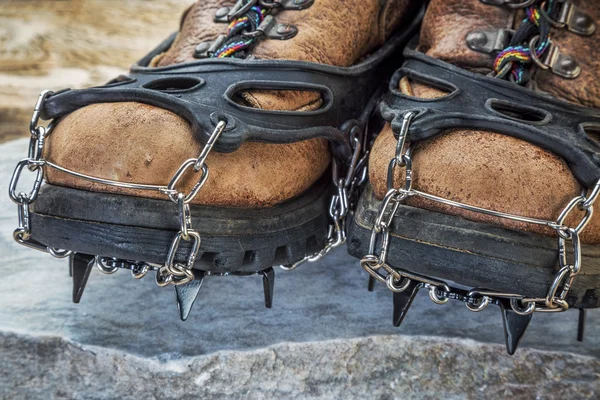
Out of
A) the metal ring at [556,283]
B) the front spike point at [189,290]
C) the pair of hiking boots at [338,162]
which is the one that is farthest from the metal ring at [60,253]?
the metal ring at [556,283]

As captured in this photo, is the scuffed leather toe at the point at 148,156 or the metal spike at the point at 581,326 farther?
the metal spike at the point at 581,326

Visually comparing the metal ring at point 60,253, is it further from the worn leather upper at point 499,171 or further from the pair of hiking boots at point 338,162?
the worn leather upper at point 499,171

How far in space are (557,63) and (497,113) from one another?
115mm

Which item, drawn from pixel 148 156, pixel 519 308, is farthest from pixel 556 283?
pixel 148 156

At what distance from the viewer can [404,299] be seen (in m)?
0.71

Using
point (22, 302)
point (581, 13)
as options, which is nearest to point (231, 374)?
point (22, 302)

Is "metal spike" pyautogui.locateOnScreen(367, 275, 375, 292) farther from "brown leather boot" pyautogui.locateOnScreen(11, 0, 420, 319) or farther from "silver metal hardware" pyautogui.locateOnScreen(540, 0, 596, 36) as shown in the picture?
"silver metal hardware" pyautogui.locateOnScreen(540, 0, 596, 36)

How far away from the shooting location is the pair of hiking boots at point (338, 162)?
64 cm

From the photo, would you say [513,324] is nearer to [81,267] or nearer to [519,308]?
[519,308]

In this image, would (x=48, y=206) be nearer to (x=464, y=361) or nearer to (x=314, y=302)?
(x=314, y=302)

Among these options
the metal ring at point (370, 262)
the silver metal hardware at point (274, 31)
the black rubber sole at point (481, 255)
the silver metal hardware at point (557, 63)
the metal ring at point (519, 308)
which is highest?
the silver metal hardware at point (557, 63)

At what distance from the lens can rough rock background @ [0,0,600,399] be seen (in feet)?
2.50

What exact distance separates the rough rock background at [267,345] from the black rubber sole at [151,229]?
12cm

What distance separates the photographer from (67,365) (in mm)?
774
